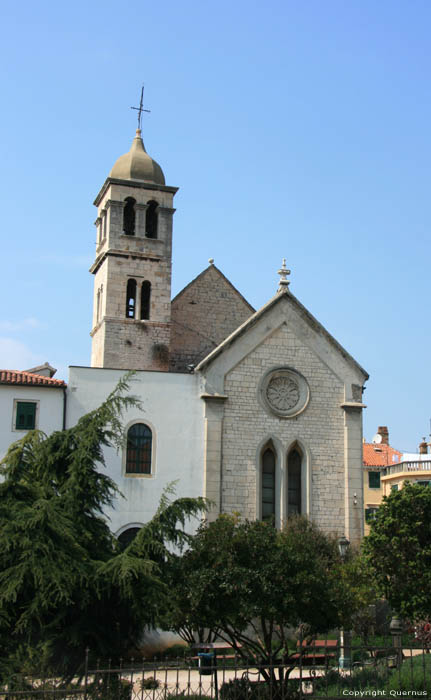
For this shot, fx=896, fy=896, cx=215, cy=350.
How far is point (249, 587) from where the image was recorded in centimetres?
2070

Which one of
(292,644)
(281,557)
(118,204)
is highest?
(118,204)

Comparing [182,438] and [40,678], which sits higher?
[182,438]

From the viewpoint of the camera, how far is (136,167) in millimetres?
40656

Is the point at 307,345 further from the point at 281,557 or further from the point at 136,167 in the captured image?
the point at 281,557

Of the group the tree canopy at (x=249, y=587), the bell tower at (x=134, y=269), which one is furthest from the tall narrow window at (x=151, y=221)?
the tree canopy at (x=249, y=587)

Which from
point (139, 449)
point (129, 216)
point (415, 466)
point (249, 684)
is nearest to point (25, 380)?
point (139, 449)

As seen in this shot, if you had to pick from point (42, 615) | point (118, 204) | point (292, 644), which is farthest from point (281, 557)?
point (118, 204)

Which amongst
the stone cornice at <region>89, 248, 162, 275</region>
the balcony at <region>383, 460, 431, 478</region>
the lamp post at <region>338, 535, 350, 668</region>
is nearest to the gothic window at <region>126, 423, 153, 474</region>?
the lamp post at <region>338, 535, 350, 668</region>

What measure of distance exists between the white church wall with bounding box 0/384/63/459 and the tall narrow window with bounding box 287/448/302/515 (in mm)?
8865

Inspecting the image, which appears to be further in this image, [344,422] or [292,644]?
[344,422]

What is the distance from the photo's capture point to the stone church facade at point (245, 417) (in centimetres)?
3225

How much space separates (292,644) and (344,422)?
867 centimetres

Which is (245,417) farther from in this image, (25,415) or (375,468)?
(375,468)

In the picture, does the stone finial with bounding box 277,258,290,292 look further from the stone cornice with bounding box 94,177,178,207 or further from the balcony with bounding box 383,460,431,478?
the balcony with bounding box 383,460,431,478
